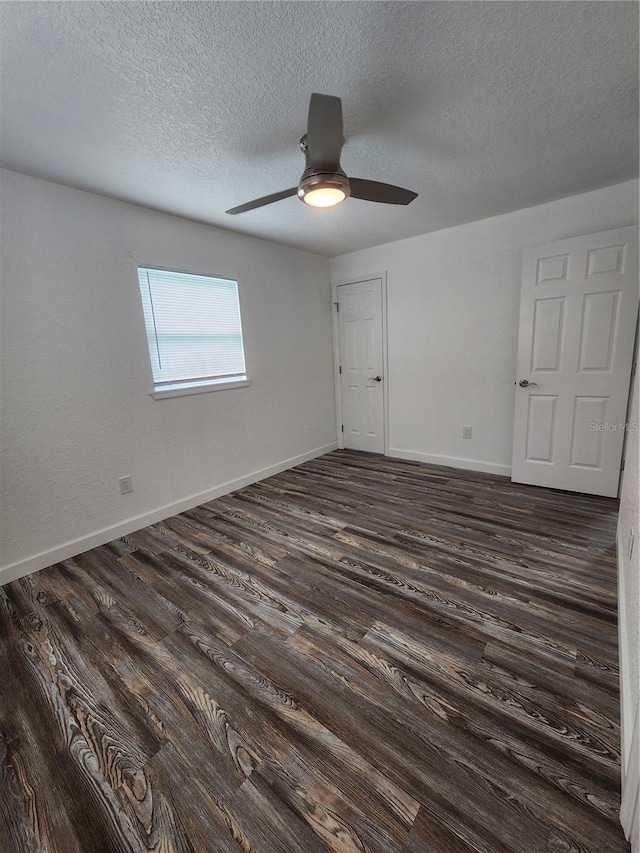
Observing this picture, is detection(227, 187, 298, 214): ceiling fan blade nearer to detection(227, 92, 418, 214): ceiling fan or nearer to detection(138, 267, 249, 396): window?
detection(227, 92, 418, 214): ceiling fan

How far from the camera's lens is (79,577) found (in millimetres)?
2230

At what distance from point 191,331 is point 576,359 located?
3.25 meters

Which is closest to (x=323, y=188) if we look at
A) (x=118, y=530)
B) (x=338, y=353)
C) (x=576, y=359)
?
(x=576, y=359)

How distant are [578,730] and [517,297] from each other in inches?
124

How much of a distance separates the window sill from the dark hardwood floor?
1188 millimetres

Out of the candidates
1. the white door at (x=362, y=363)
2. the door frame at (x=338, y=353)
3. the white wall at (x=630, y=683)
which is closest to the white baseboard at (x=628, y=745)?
the white wall at (x=630, y=683)

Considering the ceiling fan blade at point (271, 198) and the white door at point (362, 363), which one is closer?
the ceiling fan blade at point (271, 198)

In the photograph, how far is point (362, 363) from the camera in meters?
4.39

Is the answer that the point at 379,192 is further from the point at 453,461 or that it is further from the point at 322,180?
the point at 453,461

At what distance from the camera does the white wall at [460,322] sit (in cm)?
309

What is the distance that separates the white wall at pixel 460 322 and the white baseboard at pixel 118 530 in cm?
175

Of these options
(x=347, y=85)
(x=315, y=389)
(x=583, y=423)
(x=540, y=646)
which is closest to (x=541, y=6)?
(x=347, y=85)

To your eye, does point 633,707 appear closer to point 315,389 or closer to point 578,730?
point 578,730

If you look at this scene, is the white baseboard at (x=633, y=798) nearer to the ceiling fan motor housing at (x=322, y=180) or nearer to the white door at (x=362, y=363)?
the ceiling fan motor housing at (x=322, y=180)
